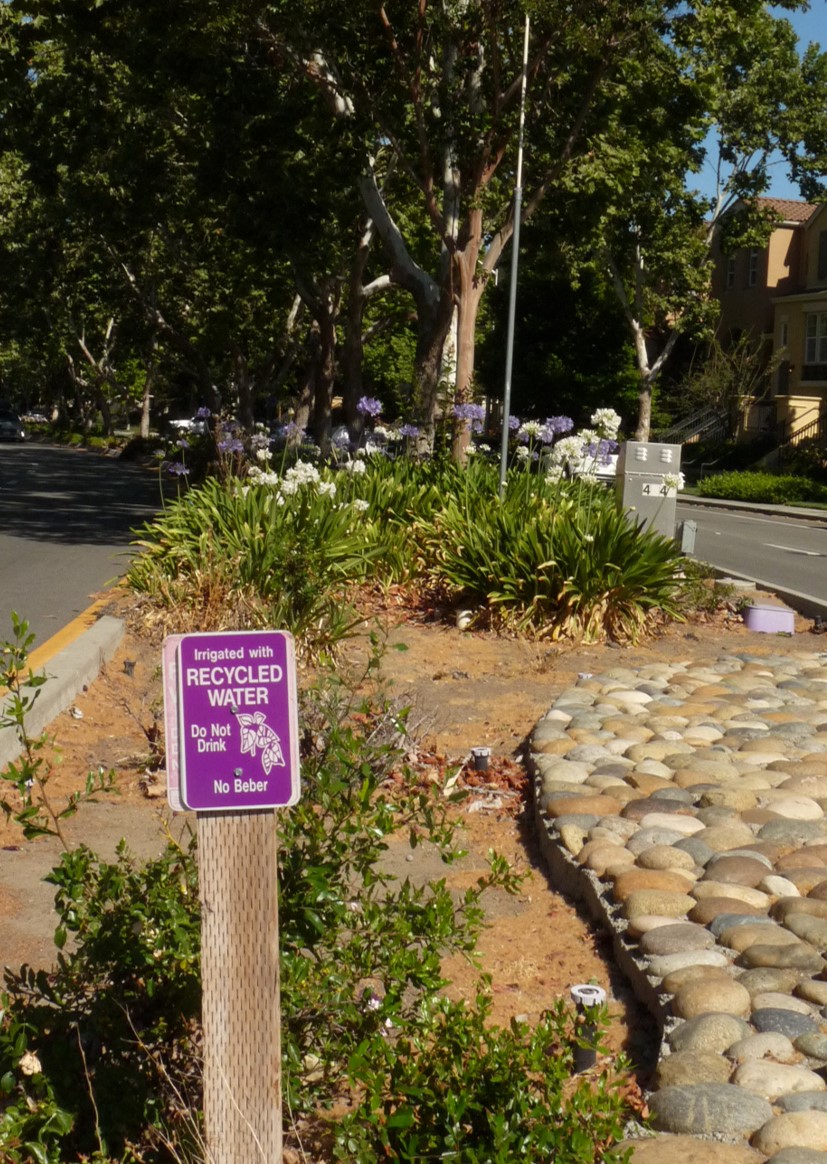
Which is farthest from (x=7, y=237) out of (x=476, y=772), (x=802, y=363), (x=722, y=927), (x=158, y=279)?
(x=722, y=927)

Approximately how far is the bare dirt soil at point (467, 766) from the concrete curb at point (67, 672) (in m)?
0.09

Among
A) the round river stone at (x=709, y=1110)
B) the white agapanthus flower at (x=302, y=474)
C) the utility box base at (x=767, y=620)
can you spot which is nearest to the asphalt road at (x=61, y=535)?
the white agapanthus flower at (x=302, y=474)

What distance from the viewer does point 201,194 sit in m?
20.8

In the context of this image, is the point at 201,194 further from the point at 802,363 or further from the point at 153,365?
the point at 153,365

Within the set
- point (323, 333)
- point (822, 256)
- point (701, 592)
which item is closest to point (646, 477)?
point (701, 592)

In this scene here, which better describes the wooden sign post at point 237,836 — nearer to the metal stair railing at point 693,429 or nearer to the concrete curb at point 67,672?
the concrete curb at point 67,672

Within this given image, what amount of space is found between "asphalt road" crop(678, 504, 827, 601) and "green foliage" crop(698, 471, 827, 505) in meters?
3.98

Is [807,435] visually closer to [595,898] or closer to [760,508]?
[760,508]

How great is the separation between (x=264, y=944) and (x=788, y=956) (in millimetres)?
2246

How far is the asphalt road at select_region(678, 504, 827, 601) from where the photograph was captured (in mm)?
16578

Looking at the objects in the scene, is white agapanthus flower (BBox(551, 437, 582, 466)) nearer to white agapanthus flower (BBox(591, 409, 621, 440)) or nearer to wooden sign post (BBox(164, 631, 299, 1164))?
white agapanthus flower (BBox(591, 409, 621, 440))

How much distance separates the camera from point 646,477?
12711 millimetres

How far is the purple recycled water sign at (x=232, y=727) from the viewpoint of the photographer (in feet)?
9.56

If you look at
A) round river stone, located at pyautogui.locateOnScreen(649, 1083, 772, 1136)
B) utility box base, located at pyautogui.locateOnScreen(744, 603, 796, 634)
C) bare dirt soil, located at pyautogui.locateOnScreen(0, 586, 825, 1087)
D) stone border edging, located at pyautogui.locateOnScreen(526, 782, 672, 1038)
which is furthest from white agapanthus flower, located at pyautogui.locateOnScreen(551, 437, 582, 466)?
round river stone, located at pyautogui.locateOnScreen(649, 1083, 772, 1136)
